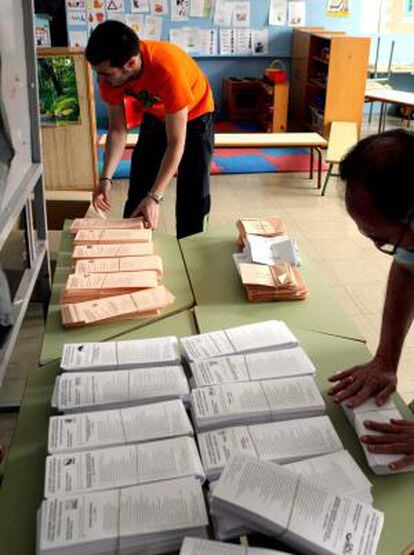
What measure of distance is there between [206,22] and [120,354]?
6.51 metres

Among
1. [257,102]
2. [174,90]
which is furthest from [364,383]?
[257,102]

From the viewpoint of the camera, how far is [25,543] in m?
1.00

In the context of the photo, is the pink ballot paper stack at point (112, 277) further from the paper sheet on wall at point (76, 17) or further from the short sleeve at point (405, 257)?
the paper sheet on wall at point (76, 17)

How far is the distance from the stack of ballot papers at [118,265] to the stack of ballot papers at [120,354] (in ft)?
1.31

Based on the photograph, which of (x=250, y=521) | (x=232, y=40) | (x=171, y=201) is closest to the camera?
(x=250, y=521)

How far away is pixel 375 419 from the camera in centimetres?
126

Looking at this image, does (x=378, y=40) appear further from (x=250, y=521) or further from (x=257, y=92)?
(x=250, y=521)

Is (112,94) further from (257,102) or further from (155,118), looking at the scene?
(257,102)

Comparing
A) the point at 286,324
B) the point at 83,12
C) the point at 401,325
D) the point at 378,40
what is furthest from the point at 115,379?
the point at 378,40

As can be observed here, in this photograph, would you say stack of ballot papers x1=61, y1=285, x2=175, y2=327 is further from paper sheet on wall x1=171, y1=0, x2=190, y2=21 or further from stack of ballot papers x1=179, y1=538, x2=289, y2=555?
paper sheet on wall x1=171, y1=0, x2=190, y2=21

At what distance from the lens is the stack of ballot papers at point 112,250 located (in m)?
1.98

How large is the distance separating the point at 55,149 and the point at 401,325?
346 centimetres

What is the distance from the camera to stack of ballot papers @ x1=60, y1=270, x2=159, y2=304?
1770 millimetres

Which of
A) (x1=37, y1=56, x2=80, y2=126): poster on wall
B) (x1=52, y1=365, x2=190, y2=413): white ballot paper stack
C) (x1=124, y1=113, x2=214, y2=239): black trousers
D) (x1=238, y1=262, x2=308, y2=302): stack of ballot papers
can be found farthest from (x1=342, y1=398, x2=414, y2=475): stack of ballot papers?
Result: (x1=37, y1=56, x2=80, y2=126): poster on wall
